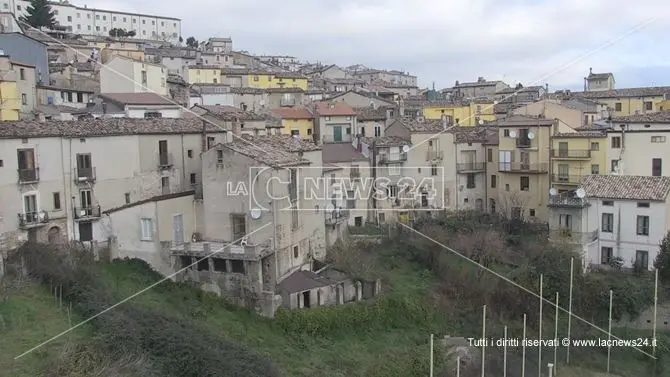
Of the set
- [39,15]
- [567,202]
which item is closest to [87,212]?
[567,202]

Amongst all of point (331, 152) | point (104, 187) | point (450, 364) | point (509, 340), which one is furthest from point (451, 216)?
point (104, 187)

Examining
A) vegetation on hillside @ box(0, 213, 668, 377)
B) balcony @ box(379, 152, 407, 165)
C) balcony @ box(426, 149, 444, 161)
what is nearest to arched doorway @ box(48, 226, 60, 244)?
vegetation on hillside @ box(0, 213, 668, 377)

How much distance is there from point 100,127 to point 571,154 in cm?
1915

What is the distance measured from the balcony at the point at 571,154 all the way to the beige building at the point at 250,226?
43.4 feet

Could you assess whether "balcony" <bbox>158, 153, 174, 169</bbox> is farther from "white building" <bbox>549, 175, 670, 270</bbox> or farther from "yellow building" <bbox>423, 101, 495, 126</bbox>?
"yellow building" <bbox>423, 101, 495, 126</bbox>

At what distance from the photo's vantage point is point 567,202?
979 inches

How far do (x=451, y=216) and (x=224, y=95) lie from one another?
1681 centimetres

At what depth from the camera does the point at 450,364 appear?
61.0 ft

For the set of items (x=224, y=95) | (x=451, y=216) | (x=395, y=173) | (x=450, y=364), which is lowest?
(x=450, y=364)

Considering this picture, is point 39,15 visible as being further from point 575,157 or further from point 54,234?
point 575,157

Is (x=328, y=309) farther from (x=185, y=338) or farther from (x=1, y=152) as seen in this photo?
(x=1, y=152)

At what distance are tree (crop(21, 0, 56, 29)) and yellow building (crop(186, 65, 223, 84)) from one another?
16.3 meters

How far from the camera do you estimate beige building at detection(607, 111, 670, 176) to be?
87.8ft

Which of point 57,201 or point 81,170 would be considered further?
point 81,170
